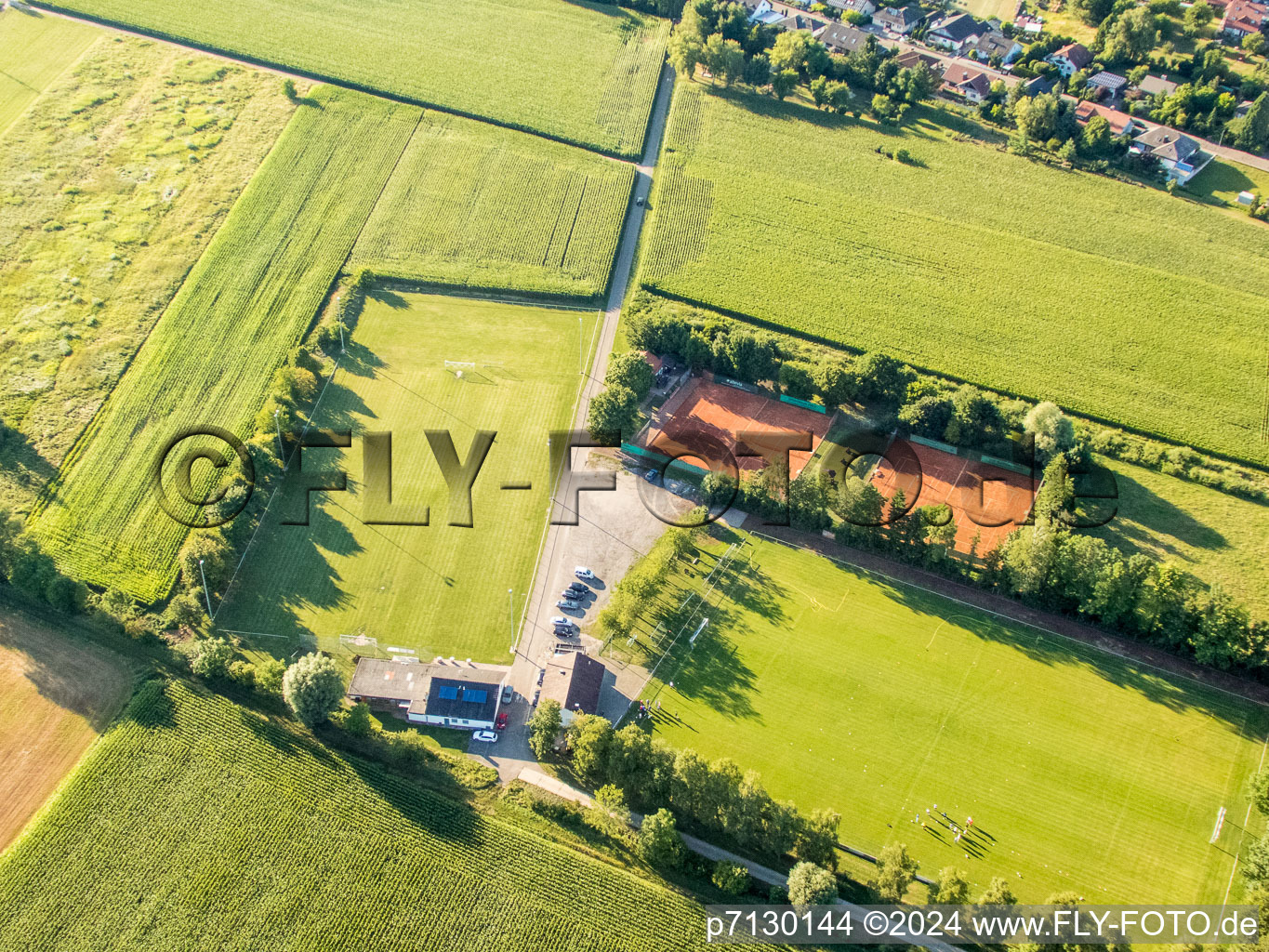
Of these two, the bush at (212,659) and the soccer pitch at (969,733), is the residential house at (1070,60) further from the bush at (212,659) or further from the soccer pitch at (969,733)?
the bush at (212,659)

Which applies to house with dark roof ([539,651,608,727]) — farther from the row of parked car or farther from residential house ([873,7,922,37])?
residential house ([873,7,922,37])

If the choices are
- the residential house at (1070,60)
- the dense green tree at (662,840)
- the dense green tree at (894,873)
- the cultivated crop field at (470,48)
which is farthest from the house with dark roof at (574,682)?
the residential house at (1070,60)

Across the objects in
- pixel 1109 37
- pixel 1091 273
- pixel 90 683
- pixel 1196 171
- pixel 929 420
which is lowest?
pixel 90 683

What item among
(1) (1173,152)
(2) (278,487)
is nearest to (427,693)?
(2) (278,487)

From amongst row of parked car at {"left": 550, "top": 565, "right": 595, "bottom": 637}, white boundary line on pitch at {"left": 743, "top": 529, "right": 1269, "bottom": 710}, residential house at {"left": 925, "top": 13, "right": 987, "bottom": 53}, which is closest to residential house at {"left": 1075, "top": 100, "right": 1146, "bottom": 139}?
residential house at {"left": 925, "top": 13, "right": 987, "bottom": 53}

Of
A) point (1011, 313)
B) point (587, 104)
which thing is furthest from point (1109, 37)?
point (587, 104)

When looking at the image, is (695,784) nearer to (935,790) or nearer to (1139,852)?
(935,790)
